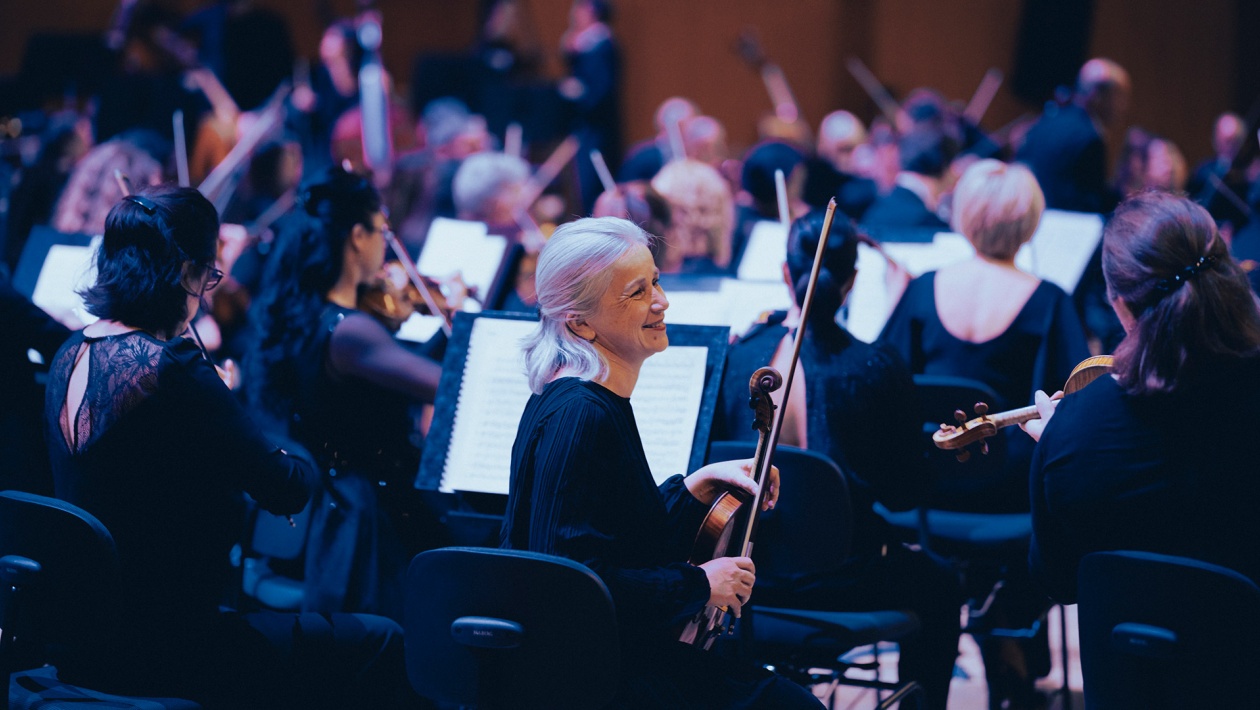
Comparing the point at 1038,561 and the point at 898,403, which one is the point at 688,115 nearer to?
the point at 898,403

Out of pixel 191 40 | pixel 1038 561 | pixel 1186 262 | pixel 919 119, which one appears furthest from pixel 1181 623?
pixel 191 40

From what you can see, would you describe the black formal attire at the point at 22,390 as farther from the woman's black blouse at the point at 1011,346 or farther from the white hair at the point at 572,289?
the woman's black blouse at the point at 1011,346

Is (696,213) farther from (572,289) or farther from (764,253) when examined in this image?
(572,289)

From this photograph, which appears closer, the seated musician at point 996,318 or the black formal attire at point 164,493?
the black formal attire at point 164,493

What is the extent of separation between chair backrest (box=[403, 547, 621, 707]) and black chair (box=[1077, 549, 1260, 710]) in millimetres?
733

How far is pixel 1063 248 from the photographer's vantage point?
4.21 metres

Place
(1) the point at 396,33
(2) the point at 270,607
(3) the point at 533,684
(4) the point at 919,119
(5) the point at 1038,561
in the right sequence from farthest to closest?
(1) the point at 396,33 → (4) the point at 919,119 → (2) the point at 270,607 → (5) the point at 1038,561 → (3) the point at 533,684

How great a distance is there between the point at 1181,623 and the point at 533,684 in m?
0.92

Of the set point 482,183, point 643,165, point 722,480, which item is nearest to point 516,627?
point 722,480

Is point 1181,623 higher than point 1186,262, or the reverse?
point 1186,262

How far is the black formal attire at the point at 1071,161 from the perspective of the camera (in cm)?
559

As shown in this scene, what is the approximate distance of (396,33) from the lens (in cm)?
1054

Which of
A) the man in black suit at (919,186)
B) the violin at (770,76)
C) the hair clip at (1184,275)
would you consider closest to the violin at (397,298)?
the hair clip at (1184,275)

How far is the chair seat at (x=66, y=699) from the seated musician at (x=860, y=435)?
1.19m
